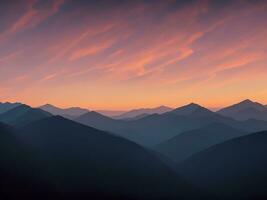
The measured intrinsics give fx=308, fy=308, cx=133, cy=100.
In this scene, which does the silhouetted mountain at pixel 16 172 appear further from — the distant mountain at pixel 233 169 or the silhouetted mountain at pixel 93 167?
the distant mountain at pixel 233 169

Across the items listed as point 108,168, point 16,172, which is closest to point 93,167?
point 108,168

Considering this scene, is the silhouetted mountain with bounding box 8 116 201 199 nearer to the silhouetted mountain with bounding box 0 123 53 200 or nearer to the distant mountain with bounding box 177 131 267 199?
the silhouetted mountain with bounding box 0 123 53 200

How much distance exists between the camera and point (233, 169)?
101 m

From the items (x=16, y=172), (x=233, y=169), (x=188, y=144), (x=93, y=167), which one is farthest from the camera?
(x=188, y=144)

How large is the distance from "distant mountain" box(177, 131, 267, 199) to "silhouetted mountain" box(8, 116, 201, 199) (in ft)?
33.5

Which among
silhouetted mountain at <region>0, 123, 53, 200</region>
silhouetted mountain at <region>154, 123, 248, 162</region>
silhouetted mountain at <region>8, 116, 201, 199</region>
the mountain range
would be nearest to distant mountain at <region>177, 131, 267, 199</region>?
the mountain range

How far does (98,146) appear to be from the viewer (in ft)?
335

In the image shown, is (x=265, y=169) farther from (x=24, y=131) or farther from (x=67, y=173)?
(x=24, y=131)

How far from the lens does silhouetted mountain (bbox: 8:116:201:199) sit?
246ft

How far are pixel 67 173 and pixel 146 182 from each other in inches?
838

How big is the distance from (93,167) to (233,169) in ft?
152

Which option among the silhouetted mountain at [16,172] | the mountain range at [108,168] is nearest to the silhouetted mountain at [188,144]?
the mountain range at [108,168]

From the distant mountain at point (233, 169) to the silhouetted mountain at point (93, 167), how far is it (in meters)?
10.2

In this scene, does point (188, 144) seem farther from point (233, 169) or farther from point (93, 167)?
point (93, 167)
